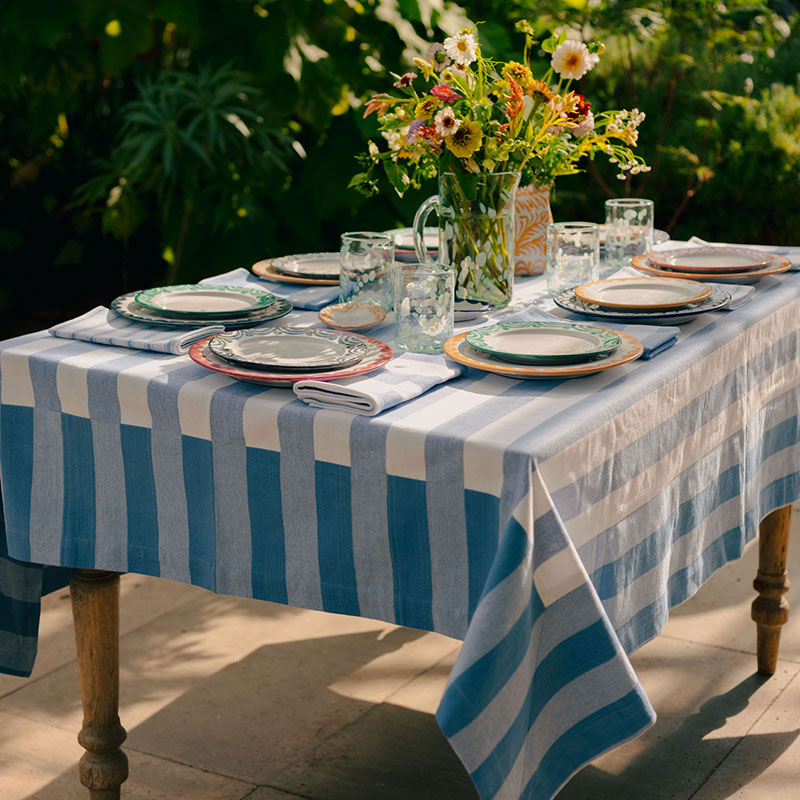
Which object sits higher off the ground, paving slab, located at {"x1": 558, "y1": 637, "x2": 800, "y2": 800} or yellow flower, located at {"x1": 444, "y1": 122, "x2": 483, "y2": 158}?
yellow flower, located at {"x1": 444, "y1": 122, "x2": 483, "y2": 158}

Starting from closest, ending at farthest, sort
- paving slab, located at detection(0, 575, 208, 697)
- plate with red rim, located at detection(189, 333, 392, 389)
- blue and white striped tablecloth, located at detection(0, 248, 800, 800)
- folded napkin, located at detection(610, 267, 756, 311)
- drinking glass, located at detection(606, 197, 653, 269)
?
1. blue and white striped tablecloth, located at detection(0, 248, 800, 800)
2. plate with red rim, located at detection(189, 333, 392, 389)
3. folded napkin, located at detection(610, 267, 756, 311)
4. drinking glass, located at detection(606, 197, 653, 269)
5. paving slab, located at detection(0, 575, 208, 697)

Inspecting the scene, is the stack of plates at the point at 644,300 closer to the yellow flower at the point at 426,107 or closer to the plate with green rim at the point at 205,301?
the yellow flower at the point at 426,107

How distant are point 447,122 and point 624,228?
2.03 feet

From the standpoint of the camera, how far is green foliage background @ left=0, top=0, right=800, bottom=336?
3688 mm

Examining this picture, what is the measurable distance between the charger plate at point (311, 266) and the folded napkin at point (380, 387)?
54 centimetres

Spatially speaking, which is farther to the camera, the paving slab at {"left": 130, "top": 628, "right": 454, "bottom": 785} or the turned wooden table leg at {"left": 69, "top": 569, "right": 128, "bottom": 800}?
the paving slab at {"left": 130, "top": 628, "right": 454, "bottom": 785}

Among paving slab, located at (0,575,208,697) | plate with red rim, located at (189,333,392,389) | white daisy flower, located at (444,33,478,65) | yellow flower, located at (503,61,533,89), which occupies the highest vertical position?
white daisy flower, located at (444,33,478,65)

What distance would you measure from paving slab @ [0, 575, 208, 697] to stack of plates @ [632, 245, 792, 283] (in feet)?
4.36

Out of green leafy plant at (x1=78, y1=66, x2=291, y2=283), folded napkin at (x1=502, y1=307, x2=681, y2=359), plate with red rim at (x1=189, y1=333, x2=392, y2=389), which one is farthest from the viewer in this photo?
green leafy plant at (x1=78, y1=66, x2=291, y2=283)

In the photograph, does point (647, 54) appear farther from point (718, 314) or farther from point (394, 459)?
point (394, 459)

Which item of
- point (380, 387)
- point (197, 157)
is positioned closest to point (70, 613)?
point (380, 387)

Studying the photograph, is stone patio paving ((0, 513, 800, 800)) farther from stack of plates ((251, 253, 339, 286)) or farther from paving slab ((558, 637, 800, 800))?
stack of plates ((251, 253, 339, 286))

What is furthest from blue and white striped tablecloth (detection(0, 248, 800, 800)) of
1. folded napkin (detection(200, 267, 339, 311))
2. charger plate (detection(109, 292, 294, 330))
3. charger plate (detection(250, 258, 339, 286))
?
charger plate (detection(250, 258, 339, 286))

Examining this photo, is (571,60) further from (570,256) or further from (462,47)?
(570,256)
